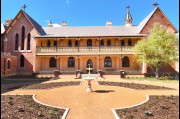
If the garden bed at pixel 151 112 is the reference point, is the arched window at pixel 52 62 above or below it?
above

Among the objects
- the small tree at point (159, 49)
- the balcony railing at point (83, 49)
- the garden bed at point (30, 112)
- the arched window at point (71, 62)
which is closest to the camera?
the garden bed at point (30, 112)

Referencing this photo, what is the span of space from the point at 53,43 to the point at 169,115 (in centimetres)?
3049

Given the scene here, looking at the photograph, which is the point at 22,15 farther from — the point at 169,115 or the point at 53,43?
the point at 169,115

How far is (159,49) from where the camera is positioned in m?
28.7

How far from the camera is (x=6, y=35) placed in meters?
36.2

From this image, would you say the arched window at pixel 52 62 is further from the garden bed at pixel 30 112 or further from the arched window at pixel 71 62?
the garden bed at pixel 30 112

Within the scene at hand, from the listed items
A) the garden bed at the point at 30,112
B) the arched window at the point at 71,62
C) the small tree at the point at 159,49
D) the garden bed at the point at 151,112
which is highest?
the small tree at the point at 159,49

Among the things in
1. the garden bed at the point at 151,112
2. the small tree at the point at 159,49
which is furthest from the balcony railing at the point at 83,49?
the garden bed at the point at 151,112

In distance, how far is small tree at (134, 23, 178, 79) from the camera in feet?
93.1

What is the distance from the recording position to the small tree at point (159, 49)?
93.1 ft

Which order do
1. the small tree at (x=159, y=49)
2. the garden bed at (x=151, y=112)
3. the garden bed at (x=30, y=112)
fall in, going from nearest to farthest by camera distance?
the garden bed at (x=30, y=112) → the garden bed at (x=151, y=112) → the small tree at (x=159, y=49)

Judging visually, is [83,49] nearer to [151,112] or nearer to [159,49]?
[159,49]

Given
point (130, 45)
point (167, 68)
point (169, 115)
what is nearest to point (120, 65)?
point (130, 45)

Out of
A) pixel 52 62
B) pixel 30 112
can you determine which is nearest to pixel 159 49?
pixel 52 62
